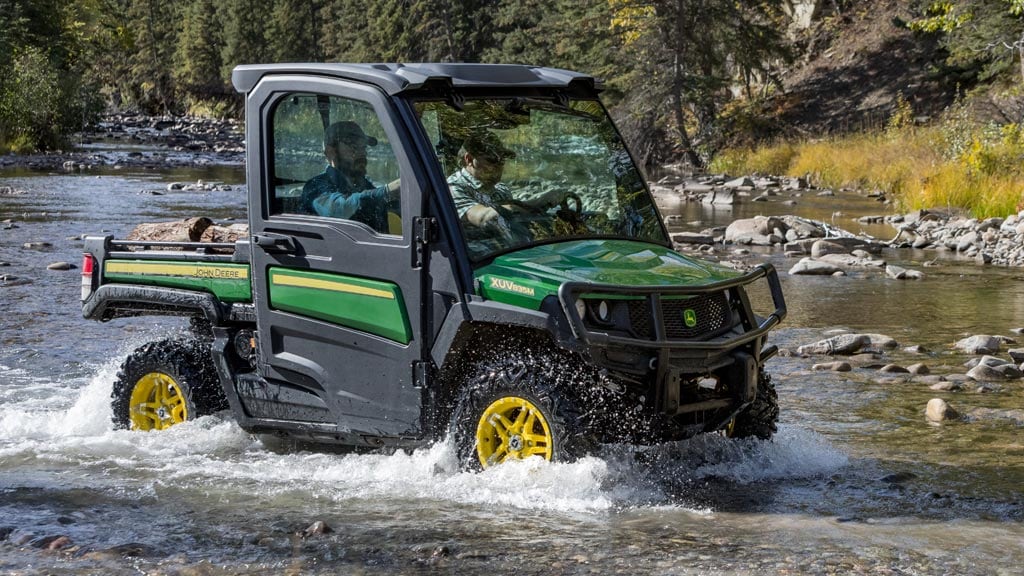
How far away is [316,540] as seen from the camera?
568 cm

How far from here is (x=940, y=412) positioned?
27.0 ft

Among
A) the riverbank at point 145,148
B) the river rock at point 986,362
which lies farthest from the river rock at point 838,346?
the riverbank at point 145,148

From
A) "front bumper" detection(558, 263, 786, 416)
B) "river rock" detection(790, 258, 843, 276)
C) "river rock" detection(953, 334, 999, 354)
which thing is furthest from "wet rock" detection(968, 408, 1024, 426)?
"river rock" detection(790, 258, 843, 276)

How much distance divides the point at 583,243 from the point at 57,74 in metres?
39.7

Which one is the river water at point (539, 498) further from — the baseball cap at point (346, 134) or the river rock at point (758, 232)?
the river rock at point (758, 232)

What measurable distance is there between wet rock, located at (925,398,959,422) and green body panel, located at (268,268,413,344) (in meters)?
3.83

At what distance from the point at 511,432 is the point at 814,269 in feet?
36.9

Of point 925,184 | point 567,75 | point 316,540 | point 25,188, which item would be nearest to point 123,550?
point 316,540

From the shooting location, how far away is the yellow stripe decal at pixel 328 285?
639 centimetres

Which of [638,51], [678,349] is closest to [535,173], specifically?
[678,349]

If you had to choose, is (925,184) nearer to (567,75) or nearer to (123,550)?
(567,75)

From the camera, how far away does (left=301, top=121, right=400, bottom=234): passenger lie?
6.44 meters

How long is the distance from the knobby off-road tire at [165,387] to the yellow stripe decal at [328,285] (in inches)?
41.3

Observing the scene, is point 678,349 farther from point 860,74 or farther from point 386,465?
point 860,74
